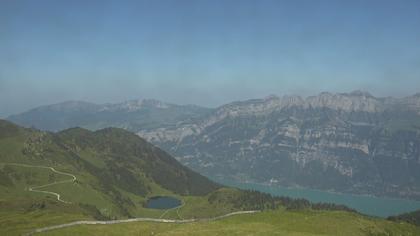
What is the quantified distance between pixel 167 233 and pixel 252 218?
2872 centimetres

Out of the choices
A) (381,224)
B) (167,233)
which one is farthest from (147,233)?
(381,224)

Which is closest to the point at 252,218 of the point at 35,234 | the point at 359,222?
the point at 359,222

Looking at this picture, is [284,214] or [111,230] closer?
[111,230]

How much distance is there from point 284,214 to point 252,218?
8.97 metres

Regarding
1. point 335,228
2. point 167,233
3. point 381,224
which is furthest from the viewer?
point 381,224

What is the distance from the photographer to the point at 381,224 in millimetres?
113062

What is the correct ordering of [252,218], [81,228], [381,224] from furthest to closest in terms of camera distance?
[381,224]
[252,218]
[81,228]

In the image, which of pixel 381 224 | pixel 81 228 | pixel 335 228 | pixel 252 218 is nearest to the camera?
pixel 81 228

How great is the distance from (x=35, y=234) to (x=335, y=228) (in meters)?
57.4

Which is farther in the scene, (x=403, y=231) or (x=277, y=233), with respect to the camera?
(x=403, y=231)

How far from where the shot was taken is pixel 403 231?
110 meters

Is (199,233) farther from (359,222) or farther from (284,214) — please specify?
(359,222)

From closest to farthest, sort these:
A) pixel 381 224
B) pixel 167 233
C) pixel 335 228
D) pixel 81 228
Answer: pixel 167 233 → pixel 81 228 → pixel 335 228 → pixel 381 224

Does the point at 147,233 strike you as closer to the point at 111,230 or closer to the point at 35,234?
the point at 111,230
